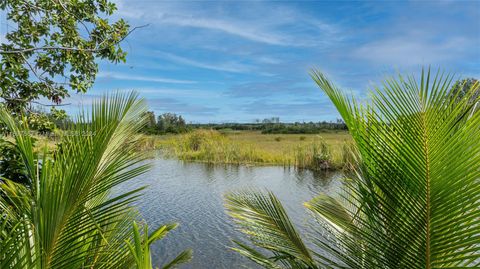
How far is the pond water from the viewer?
734 centimetres

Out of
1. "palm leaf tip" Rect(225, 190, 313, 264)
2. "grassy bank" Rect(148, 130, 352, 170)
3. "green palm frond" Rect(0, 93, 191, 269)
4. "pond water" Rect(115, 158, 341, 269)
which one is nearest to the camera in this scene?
"green palm frond" Rect(0, 93, 191, 269)

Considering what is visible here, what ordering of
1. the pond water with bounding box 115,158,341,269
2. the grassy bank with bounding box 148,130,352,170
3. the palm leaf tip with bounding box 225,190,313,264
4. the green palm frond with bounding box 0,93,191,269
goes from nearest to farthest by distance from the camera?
the green palm frond with bounding box 0,93,191,269 → the palm leaf tip with bounding box 225,190,313,264 → the pond water with bounding box 115,158,341,269 → the grassy bank with bounding box 148,130,352,170

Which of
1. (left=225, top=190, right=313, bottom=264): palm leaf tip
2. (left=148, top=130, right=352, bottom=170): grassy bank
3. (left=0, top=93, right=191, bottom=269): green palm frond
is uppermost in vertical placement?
(left=0, top=93, right=191, bottom=269): green palm frond

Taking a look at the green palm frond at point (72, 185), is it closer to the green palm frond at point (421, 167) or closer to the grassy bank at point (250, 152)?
the green palm frond at point (421, 167)

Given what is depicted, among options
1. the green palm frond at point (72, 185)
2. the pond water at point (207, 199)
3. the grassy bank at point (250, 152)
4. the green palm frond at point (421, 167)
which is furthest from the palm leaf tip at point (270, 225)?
the grassy bank at point (250, 152)

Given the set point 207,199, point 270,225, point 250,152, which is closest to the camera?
point 270,225

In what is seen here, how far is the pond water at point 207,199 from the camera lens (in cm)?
734

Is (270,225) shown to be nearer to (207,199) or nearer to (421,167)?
(421,167)

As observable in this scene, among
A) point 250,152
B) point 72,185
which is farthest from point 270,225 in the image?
point 250,152

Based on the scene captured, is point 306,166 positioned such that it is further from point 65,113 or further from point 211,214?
point 65,113

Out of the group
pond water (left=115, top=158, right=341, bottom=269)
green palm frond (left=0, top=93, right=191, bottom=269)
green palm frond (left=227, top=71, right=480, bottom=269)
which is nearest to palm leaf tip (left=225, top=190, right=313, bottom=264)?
pond water (left=115, top=158, right=341, bottom=269)

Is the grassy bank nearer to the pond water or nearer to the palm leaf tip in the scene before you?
the pond water

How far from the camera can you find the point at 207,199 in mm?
11750

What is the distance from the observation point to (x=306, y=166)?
64.2 ft
